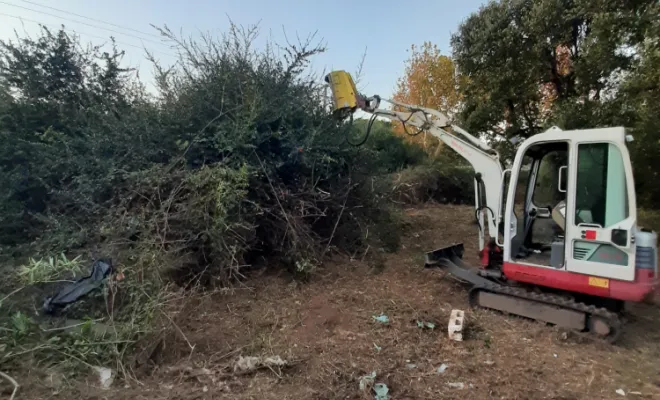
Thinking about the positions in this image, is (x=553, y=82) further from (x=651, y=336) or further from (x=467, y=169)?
(x=651, y=336)

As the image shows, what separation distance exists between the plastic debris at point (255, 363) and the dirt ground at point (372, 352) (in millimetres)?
49

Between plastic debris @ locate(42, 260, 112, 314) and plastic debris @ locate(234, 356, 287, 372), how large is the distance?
1.62 meters

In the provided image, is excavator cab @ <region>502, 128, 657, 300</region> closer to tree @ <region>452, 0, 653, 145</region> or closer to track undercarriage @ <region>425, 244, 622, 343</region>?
track undercarriage @ <region>425, 244, 622, 343</region>

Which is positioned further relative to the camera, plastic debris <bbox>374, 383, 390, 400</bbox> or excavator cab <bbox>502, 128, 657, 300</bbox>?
excavator cab <bbox>502, 128, 657, 300</bbox>

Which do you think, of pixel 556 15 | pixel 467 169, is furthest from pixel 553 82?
pixel 467 169

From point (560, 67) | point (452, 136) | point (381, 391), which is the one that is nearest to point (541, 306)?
point (381, 391)

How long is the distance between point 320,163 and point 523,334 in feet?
11.2

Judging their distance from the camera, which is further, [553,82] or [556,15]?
[553,82]

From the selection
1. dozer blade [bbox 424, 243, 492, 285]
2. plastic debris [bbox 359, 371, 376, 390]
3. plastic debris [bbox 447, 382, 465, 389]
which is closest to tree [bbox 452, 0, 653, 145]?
dozer blade [bbox 424, 243, 492, 285]

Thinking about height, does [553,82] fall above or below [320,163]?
above

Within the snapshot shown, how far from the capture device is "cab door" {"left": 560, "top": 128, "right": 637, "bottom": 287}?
11.3 feet

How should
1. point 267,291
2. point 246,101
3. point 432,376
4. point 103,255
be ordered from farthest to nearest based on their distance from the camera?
point 246,101
point 267,291
point 103,255
point 432,376

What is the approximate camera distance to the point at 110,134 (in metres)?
5.64

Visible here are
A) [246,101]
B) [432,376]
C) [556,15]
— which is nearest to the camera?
[432,376]
